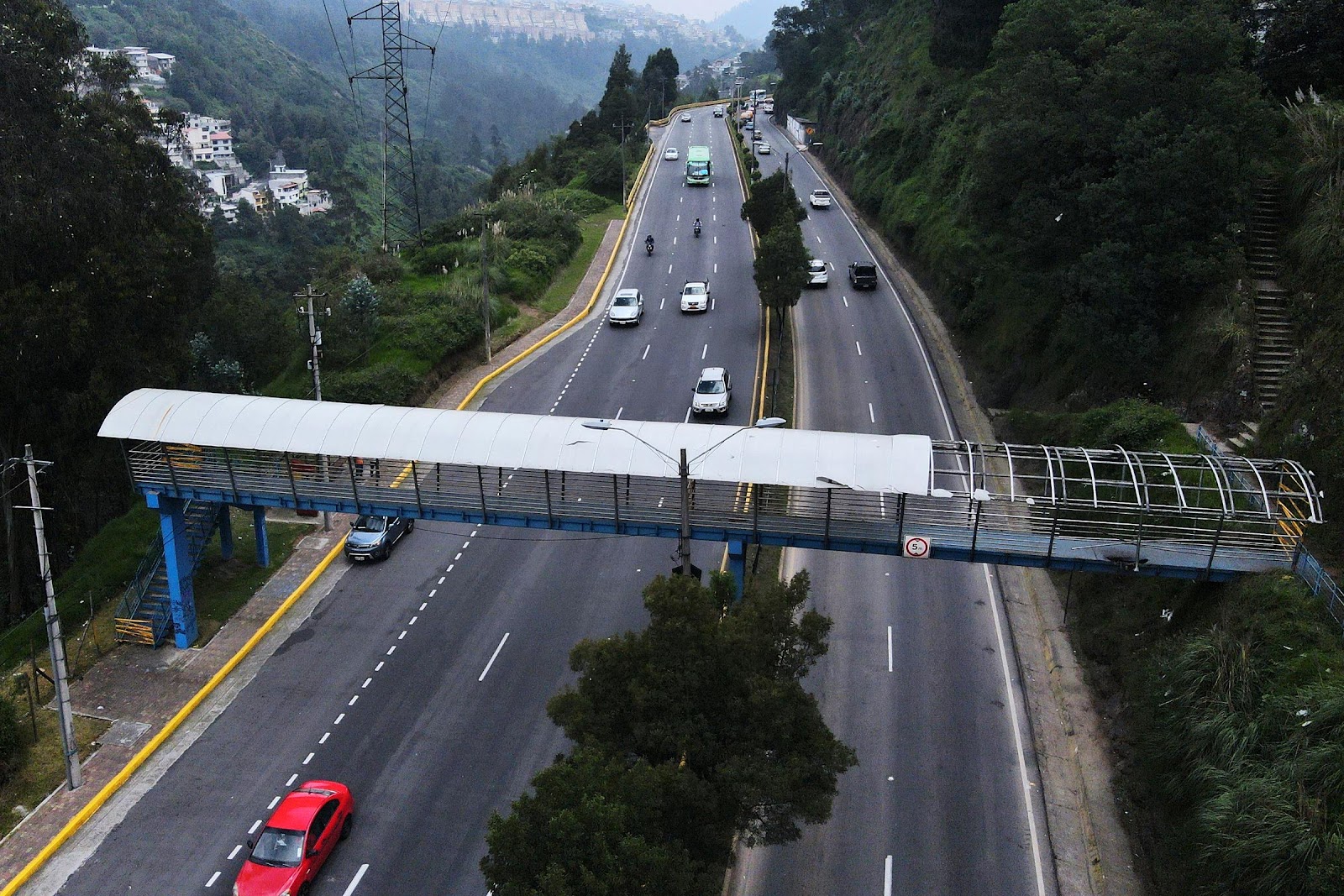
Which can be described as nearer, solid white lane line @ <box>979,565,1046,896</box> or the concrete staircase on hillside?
solid white lane line @ <box>979,565,1046,896</box>

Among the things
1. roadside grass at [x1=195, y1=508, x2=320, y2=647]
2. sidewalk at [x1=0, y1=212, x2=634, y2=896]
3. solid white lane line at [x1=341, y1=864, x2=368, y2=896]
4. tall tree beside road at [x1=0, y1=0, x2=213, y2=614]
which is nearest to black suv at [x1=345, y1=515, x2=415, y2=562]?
sidewalk at [x1=0, y1=212, x2=634, y2=896]

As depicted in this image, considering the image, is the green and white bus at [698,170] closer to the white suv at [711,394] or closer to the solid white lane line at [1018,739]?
the white suv at [711,394]

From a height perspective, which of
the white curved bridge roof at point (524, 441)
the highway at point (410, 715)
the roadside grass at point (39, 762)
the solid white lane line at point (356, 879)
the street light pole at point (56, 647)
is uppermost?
the white curved bridge roof at point (524, 441)

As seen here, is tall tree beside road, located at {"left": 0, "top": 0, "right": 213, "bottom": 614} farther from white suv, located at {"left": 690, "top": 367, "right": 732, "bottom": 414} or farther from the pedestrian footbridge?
white suv, located at {"left": 690, "top": 367, "right": 732, "bottom": 414}

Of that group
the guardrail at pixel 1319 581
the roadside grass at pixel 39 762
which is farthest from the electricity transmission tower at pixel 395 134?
the guardrail at pixel 1319 581

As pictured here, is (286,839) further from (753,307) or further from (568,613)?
(753,307)

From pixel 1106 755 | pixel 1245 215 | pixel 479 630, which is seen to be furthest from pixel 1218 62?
pixel 479 630

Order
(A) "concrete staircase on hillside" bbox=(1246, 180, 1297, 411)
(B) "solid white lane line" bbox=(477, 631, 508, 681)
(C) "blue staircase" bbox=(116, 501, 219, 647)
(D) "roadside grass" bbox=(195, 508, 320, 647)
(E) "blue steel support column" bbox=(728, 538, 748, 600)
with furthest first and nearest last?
1. (A) "concrete staircase on hillside" bbox=(1246, 180, 1297, 411)
2. (D) "roadside grass" bbox=(195, 508, 320, 647)
3. (C) "blue staircase" bbox=(116, 501, 219, 647)
4. (B) "solid white lane line" bbox=(477, 631, 508, 681)
5. (E) "blue steel support column" bbox=(728, 538, 748, 600)
